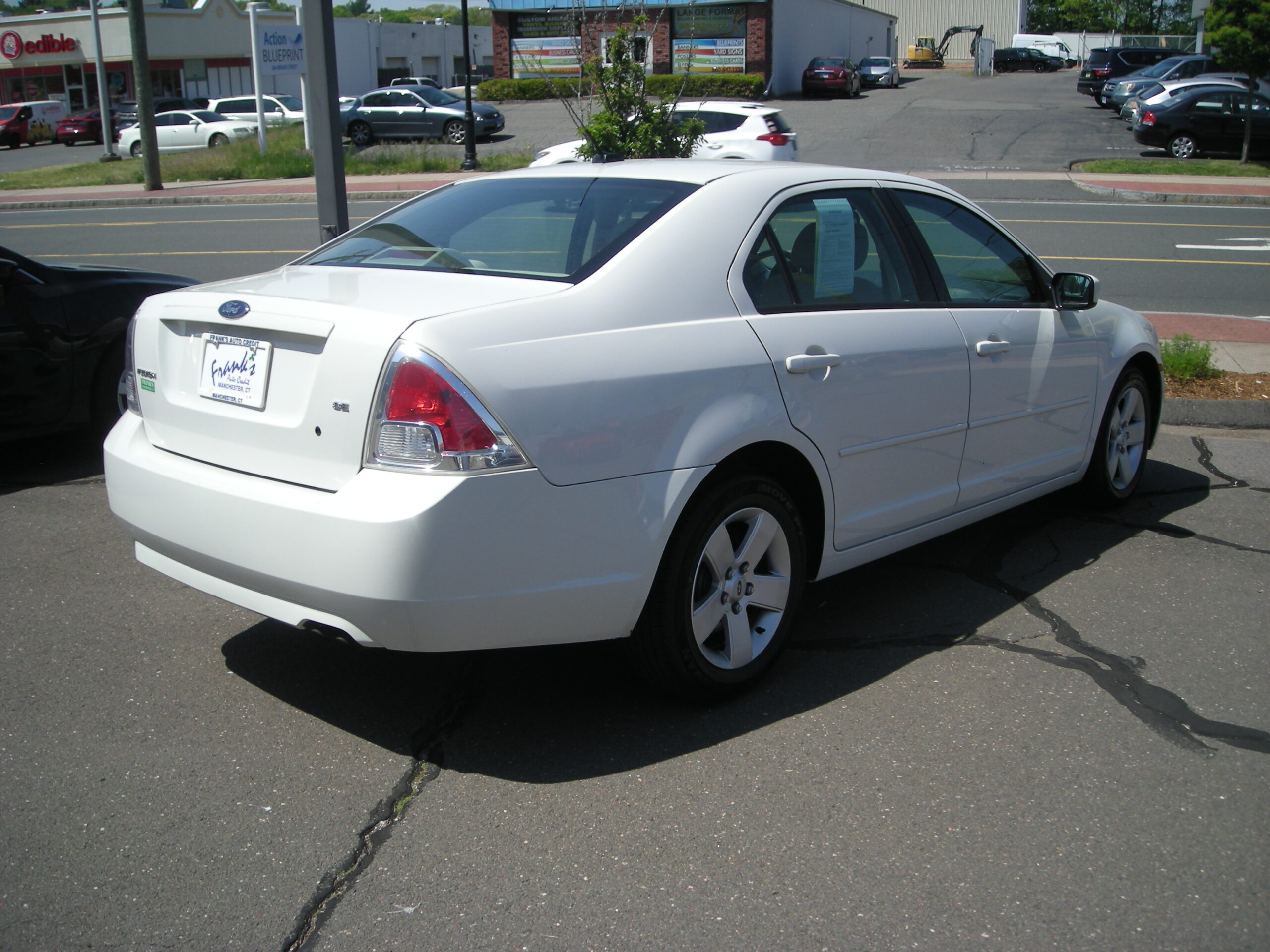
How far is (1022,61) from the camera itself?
2399 inches

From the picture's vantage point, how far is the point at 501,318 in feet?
10.4

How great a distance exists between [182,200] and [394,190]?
450 cm

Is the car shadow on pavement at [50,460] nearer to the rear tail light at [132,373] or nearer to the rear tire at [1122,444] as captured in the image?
the rear tail light at [132,373]

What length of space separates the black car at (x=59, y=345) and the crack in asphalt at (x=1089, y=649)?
421 centimetres

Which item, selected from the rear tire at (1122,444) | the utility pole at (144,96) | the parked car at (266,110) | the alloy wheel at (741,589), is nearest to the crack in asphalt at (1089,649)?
the rear tire at (1122,444)

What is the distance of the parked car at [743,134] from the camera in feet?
70.4

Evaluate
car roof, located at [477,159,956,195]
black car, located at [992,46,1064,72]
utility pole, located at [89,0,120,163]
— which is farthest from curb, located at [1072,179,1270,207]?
black car, located at [992,46,1064,72]

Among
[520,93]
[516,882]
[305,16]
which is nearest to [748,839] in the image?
[516,882]

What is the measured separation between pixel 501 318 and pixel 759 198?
1194 mm

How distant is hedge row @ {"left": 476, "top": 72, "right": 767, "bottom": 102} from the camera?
39.3 metres

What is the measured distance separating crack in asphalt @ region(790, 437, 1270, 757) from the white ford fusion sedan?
0.34 meters

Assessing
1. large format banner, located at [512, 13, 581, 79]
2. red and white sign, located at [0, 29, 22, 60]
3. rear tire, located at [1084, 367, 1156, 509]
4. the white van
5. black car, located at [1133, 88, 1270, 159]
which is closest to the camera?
rear tire, located at [1084, 367, 1156, 509]

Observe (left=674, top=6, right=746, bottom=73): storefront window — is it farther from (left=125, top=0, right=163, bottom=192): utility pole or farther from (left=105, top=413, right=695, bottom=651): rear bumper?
(left=105, top=413, right=695, bottom=651): rear bumper

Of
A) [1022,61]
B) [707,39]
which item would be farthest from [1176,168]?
[1022,61]
